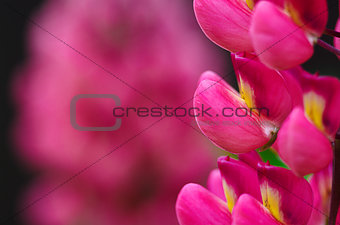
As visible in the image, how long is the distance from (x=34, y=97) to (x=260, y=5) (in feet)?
1.09

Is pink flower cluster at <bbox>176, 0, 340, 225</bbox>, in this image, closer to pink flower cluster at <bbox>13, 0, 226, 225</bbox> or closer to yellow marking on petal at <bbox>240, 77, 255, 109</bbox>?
yellow marking on petal at <bbox>240, 77, 255, 109</bbox>

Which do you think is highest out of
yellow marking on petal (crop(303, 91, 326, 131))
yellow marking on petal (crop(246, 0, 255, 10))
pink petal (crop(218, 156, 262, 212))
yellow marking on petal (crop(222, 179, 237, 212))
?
yellow marking on petal (crop(246, 0, 255, 10))

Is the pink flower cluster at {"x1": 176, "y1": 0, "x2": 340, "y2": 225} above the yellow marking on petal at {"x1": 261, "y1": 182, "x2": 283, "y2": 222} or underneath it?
above

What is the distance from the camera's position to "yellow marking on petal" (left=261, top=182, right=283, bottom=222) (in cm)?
26

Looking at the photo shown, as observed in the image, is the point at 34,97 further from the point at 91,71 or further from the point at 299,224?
the point at 299,224

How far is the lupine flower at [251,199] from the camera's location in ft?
0.83

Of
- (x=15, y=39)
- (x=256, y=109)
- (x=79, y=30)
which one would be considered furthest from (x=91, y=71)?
(x=15, y=39)

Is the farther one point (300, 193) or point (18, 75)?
point (18, 75)

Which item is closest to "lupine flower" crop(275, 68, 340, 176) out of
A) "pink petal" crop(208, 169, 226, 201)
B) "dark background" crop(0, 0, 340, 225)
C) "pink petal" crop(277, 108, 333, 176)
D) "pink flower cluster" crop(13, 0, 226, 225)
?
"pink petal" crop(277, 108, 333, 176)

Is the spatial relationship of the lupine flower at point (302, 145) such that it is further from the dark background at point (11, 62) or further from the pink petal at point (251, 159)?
the dark background at point (11, 62)

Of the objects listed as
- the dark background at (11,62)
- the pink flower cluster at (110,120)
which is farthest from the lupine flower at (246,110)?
the dark background at (11,62)

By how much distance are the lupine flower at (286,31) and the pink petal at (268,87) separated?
0.09ft

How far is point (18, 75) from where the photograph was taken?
54 cm

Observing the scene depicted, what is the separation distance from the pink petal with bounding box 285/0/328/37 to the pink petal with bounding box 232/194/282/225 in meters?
0.10
